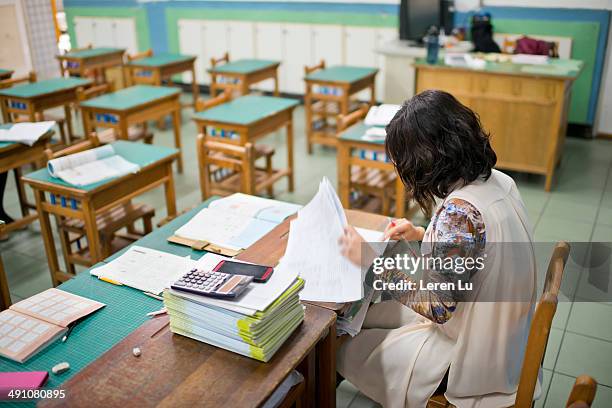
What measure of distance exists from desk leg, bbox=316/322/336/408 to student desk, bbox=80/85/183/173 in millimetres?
3039

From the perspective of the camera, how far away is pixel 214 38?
7.54 metres

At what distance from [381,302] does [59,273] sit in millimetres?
1915

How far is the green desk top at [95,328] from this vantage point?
1392 mm

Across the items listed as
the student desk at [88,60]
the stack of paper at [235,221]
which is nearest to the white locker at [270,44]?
the student desk at [88,60]

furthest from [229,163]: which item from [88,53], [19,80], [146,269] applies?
[88,53]

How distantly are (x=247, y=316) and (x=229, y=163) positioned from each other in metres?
2.15

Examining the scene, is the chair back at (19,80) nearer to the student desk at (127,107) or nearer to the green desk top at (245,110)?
the student desk at (127,107)

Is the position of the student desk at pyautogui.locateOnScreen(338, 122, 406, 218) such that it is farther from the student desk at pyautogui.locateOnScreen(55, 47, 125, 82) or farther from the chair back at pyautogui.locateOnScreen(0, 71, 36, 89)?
the student desk at pyautogui.locateOnScreen(55, 47, 125, 82)

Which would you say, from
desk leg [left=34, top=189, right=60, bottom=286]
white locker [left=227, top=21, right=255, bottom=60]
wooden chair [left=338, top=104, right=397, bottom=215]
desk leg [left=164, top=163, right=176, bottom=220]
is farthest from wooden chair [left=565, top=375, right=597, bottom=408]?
white locker [left=227, top=21, right=255, bottom=60]

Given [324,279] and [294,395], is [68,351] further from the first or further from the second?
[324,279]

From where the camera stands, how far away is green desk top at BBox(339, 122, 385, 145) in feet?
10.5

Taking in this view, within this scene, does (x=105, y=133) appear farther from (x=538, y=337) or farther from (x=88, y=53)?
(x=538, y=337)

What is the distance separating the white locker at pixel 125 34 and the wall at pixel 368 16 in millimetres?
85

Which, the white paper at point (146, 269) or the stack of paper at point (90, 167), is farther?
the stack of paper at point (90, 167)
